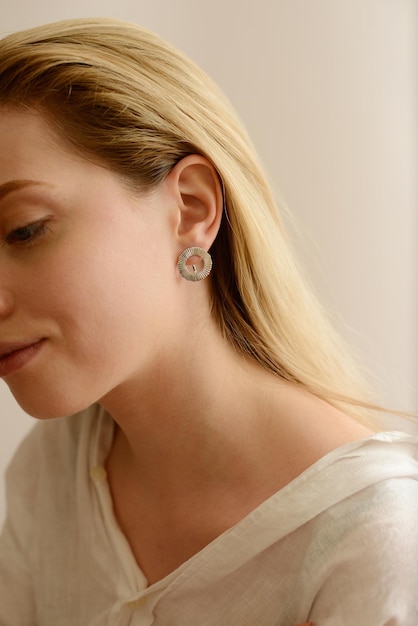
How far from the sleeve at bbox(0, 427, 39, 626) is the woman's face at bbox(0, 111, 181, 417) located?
345mm

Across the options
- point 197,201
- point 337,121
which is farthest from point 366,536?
point 337,121

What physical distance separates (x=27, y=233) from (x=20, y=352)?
0.41ft

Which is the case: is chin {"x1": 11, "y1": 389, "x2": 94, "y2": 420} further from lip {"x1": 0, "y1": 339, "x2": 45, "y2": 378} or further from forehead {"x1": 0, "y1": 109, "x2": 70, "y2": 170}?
forehead {"x1": 0, "y1": 109, "x2": 70, "y2": 170}

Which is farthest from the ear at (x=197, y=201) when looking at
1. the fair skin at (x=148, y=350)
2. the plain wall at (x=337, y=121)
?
the plain wall at (x=337, y=121)

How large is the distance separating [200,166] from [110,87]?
0.43 ft

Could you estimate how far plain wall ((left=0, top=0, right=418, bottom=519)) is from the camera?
1.20 metres

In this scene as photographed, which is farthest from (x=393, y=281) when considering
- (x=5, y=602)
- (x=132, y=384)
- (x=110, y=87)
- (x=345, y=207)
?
(x=5, y=602)

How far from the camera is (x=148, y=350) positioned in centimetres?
91

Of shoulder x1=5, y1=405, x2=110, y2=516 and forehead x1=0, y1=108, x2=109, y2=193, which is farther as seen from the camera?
shoulder x1=5, y1=405, x2=110, y2=516

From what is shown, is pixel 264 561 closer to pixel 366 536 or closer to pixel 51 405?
pixel 366 536

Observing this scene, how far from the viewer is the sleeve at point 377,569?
0.80 metres

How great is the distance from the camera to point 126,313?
857mm

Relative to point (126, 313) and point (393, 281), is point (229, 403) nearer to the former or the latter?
point (126, 313)

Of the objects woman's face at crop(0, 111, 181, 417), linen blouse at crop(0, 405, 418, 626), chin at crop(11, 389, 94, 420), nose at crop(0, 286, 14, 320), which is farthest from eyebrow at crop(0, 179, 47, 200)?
linen blouse at crop(0, 405, 418, 626)
